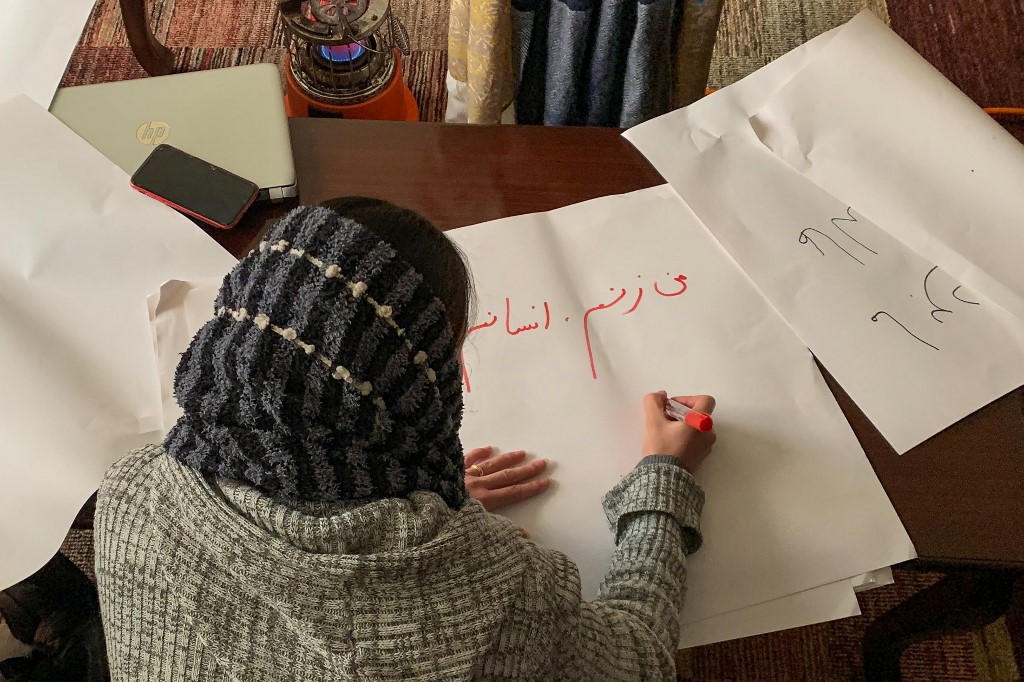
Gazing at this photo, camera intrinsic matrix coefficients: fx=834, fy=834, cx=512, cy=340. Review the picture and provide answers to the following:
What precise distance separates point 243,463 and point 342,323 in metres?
0.11

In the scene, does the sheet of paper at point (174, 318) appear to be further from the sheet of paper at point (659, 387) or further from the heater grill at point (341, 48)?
the heater grill at point (341, 48)

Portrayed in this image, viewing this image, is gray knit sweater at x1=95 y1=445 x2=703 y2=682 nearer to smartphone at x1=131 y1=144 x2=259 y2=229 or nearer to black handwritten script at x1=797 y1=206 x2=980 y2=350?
smartphone at x1=131 y1=144 x2=259 y2=229

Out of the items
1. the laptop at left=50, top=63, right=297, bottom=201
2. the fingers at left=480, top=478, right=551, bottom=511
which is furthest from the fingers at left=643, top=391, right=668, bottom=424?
the laptop at left=50, top=63, right=297, bottom=201

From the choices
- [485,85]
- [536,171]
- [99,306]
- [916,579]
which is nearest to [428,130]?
[536,171]

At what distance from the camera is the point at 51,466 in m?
0.67

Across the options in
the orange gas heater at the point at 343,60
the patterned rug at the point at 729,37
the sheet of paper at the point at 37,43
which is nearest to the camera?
the sheet of paper at the point at 37,43

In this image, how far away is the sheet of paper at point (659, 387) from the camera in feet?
2.17

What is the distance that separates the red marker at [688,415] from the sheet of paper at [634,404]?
3 cm

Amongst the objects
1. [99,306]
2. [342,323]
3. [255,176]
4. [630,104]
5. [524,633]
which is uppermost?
[630,104]

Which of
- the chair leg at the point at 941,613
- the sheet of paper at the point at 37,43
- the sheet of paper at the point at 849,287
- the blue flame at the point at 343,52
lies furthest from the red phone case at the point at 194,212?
the chair leg at the point at 941,613

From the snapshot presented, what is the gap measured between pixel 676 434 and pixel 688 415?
0.8 inches

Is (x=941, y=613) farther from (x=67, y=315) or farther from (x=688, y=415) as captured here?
(x=67, y=315)

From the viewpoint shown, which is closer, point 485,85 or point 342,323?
point 342,323

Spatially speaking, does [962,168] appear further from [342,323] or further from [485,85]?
[342,323]
